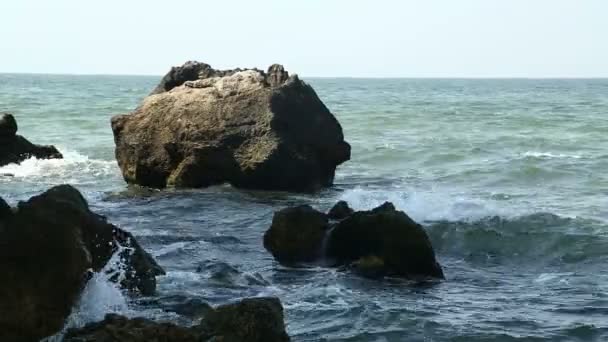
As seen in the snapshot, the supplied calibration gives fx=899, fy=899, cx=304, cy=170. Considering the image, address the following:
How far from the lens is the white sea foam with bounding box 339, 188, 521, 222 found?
14.8 m

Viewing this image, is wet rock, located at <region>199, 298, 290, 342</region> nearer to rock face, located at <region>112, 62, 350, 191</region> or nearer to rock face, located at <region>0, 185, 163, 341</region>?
rock face, located at <region>0, 185, 163, 341</region>

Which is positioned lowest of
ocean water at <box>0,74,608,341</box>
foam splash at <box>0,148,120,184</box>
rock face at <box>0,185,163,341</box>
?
foam splash at <box>0,148,120,184</box>

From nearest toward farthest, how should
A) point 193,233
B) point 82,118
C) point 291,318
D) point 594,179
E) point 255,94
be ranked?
point 291,318, point 193,233, point 255,94, point 594,179, point 82,118

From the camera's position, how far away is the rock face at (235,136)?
55.9 feet

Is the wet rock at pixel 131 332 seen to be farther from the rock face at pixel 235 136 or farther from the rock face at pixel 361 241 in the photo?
the rock face at pixel 235 136

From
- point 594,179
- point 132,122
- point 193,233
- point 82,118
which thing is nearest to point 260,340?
point 193,233

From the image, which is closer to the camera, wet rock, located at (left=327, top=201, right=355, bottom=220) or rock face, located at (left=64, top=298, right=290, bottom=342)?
rock face, located at (left=64, top=298, right=290, bottom=342)

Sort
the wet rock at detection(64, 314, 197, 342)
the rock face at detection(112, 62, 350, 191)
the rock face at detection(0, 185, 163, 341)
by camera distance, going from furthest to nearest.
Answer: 1. the rock face at detection(112, 62, 350, 191)
2. the rock face at detection(0, 185, 163, 341)
3. the wet rock at detection(64, 314, 197, 342)

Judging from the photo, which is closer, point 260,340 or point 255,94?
point 260,340

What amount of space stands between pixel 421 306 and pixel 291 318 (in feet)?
4.72

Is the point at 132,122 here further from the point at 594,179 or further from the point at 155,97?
the point at 594,179

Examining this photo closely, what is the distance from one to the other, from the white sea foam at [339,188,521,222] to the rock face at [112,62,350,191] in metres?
1.12

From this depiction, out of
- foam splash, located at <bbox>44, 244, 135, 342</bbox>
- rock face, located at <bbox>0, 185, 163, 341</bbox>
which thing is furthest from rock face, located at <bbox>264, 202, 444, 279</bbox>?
rock face, located at <bbox>0, 185, 163, 341</bbox>

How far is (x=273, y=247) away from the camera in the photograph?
37.9 ft
